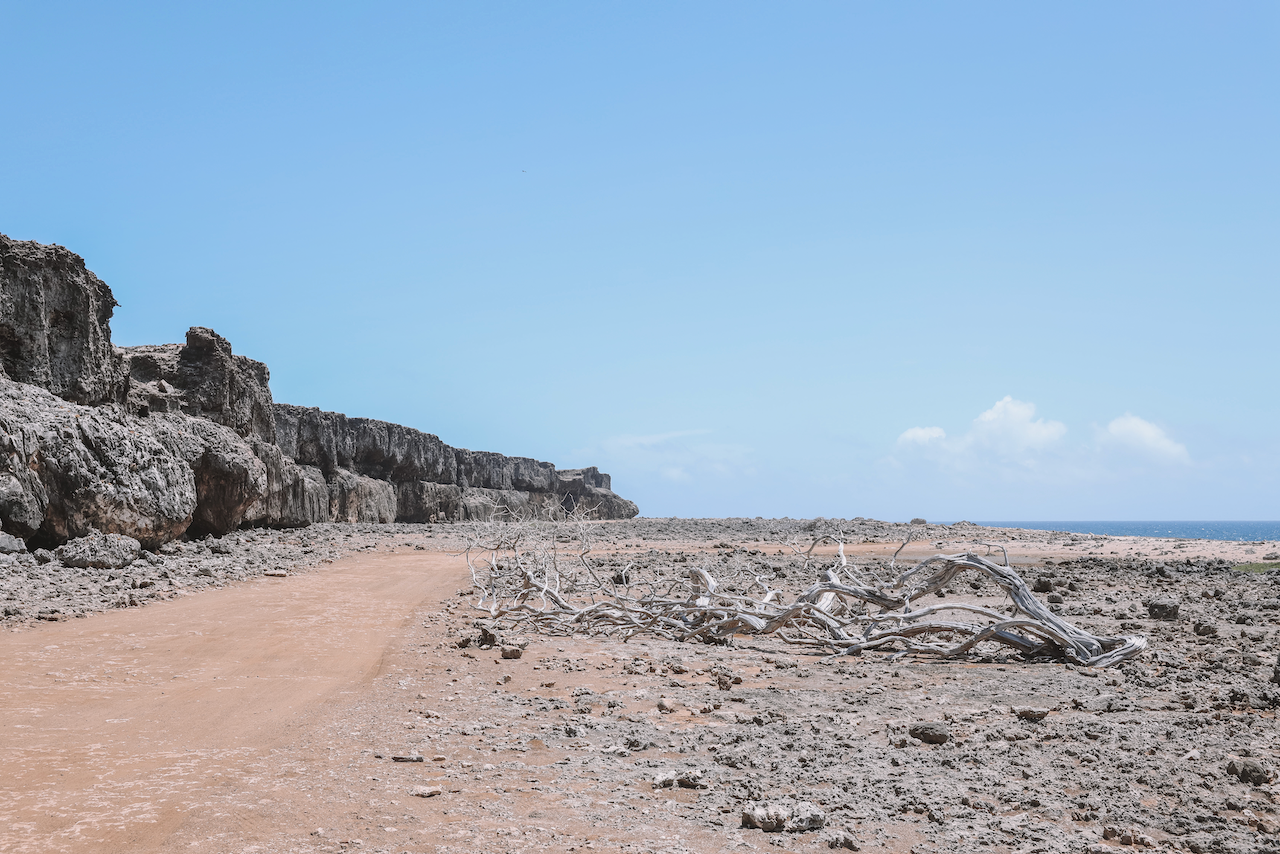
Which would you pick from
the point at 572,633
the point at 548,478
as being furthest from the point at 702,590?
the point at 548,478

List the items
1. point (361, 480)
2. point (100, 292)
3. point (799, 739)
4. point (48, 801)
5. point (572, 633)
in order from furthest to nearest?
point (361, 480) < point (100, 292) < point (572, 633) < point (799, 739) < point (48, 801)

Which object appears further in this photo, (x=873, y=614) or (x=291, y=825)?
(x=873, y=614)

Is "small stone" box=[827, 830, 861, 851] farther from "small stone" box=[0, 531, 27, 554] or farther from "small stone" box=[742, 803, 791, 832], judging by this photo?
"small stone" box=[0, 531, 27, 554]

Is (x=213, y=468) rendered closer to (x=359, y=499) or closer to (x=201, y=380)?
(x=201, y=380)

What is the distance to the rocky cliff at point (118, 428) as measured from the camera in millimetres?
11531

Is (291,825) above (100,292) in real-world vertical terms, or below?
below

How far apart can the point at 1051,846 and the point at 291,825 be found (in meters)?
3.11

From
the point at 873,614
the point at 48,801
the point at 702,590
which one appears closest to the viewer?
the point at 48,801

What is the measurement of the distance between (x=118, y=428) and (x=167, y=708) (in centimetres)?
982

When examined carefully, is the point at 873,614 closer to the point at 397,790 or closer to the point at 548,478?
the point at 397,790

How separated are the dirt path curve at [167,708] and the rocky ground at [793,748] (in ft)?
1.21

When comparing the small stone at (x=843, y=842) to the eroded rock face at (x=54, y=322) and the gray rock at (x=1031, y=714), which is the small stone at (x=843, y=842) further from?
the eroded rock face at (x=54, y=322)

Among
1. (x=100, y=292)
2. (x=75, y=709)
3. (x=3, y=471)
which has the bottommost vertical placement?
(x=75, y=709)

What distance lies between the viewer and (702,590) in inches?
385
